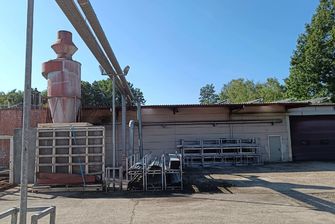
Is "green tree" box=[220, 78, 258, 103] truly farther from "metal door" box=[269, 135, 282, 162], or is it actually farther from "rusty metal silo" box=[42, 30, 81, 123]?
"rusty metal silo" box=[42, 30, 81, 123]

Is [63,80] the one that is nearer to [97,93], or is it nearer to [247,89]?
[97,93]

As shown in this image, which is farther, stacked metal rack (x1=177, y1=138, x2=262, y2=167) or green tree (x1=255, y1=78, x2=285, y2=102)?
green tree (x1=255, y1=78, x2=285, y2=102)

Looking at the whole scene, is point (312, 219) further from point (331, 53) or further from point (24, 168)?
point (331, 53)

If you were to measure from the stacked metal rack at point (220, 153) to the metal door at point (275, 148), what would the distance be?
1425 millimetres

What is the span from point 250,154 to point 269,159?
2.07m

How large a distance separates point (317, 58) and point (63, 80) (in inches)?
1071

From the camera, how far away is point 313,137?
2386 centimetres

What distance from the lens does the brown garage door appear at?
23.6 meters

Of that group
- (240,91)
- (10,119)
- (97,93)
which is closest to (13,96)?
(97,93)

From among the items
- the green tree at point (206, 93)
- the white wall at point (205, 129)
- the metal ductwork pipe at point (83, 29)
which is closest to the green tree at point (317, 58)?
the white wall at point (205, 129)

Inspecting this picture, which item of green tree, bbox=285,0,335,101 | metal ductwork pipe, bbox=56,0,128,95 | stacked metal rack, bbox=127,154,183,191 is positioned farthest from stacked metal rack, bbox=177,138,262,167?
green tree, bbox=285,0,335,101

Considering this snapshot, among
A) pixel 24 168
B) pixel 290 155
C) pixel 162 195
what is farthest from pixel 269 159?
pixel 24 168

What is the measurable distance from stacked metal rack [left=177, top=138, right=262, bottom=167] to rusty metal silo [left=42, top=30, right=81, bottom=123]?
376 inches

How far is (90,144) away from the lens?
12430 millimetres
